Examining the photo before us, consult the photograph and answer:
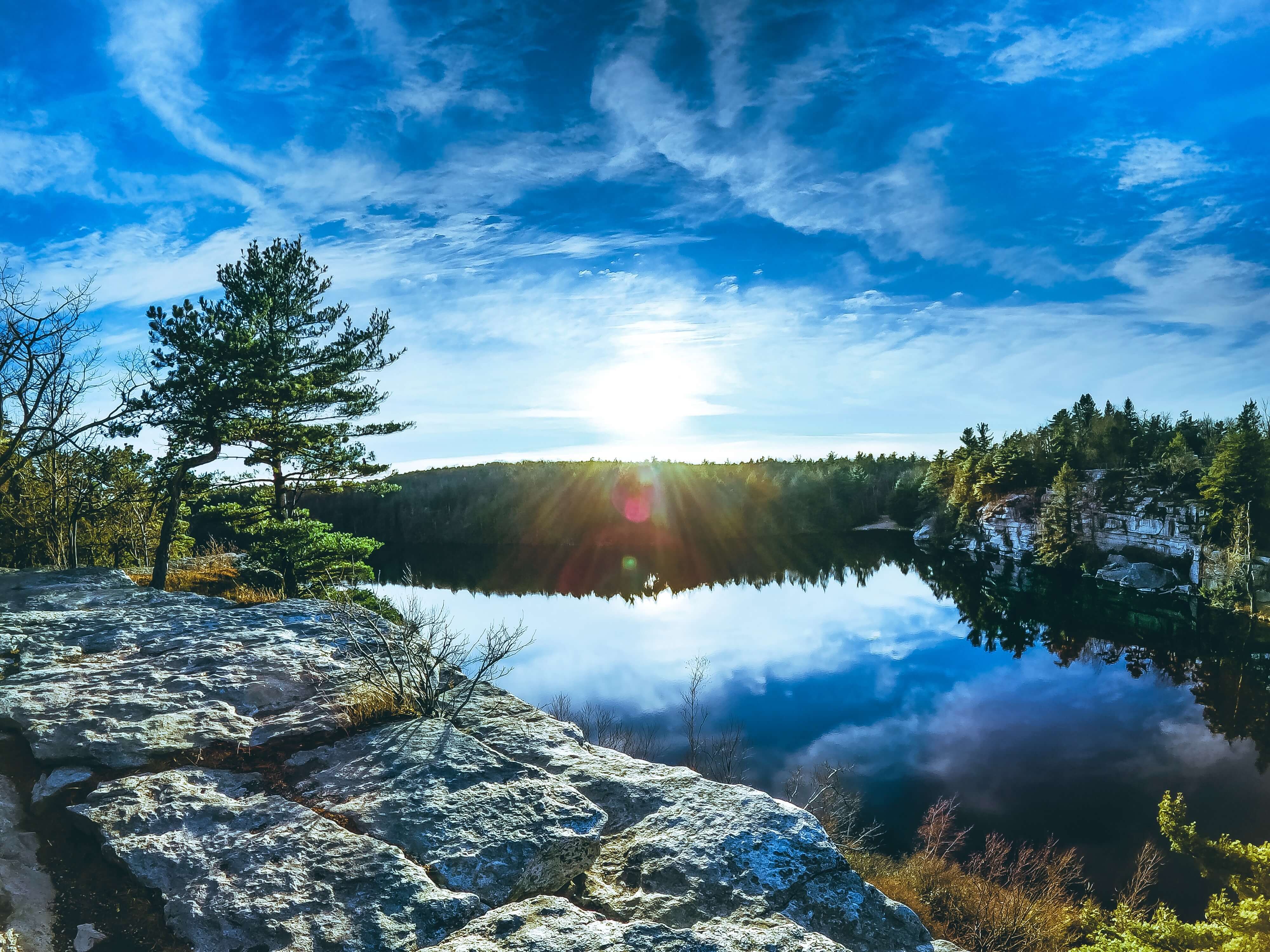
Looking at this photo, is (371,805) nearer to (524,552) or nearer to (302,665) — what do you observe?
(302,665)

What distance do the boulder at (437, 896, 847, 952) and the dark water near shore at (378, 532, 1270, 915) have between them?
16.7 meters

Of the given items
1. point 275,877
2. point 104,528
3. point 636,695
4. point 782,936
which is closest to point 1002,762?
point 636,695

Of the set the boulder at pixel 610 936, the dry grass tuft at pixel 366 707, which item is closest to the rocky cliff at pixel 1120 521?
the boulder at pixel 610 936

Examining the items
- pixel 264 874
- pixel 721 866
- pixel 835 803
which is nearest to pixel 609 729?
pixel 835 803

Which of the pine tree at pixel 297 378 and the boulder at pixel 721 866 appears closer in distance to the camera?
the boulder at pixel 721 866

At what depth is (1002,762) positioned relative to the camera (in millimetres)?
21453

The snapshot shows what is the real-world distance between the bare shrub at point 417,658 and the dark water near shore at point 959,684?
42.9 feet

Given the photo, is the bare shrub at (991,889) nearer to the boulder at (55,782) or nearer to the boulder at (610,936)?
the boulder at (610,936)

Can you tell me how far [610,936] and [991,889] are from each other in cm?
1501

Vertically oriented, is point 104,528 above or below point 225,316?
below

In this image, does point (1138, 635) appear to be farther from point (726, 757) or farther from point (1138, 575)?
point (726, 757)

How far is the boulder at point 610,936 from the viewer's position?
2.87 m

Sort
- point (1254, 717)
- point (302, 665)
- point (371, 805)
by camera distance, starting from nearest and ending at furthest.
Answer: point (371, 805)
point (302, 665)
point (1254, 717)

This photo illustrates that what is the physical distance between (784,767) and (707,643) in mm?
16737
